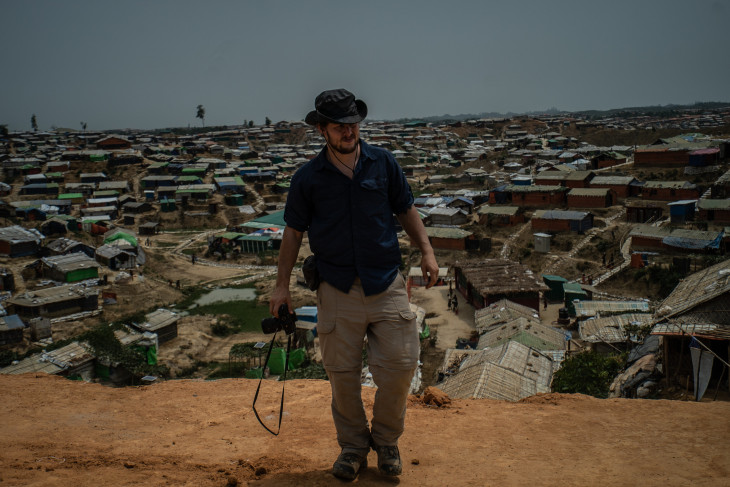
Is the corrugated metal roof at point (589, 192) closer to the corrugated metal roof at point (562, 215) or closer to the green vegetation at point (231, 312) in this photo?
the corrugated metal roof at point (562, 215)

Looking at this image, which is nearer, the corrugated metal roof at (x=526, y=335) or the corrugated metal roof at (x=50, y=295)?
the corrugated metal roof at (x=526, y=335)

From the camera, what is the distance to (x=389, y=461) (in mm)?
3178

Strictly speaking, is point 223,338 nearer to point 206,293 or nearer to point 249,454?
point 206,293

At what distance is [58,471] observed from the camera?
3416 millimetres

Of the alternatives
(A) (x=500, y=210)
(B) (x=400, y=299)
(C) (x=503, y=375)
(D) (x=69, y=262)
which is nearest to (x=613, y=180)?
(A) (x=500, y=210)

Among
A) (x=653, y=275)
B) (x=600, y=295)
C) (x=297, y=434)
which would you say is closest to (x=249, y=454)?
(x=297, y=434)

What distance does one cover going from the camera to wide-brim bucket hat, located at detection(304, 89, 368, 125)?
9.78 ft

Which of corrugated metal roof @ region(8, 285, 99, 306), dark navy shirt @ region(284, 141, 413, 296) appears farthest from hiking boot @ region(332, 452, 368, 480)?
corrugated metal roof @ region(8, 285, 99, 306)

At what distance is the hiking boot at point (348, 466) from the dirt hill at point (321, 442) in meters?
0.08

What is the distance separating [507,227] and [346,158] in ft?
110

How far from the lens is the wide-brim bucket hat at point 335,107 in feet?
9.78

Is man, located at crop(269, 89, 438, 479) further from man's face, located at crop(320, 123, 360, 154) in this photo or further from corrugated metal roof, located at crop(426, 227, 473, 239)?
corrugated metal roof, located at crop(426, 227, 473, 239)

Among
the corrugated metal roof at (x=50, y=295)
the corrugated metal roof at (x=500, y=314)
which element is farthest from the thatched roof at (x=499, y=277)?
the corrugated metal roof at (x=50, y=295)

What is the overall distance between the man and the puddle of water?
2596 centimetres
